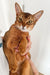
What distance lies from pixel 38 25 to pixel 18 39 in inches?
16.5

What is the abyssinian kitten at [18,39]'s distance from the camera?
0.53 m

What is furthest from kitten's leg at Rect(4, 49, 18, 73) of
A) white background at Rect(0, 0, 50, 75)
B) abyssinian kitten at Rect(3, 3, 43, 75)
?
A: white background at Rect(0, 0, 50, 75)

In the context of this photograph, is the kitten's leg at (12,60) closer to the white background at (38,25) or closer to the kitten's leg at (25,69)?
the kitten's leg at (25,69)

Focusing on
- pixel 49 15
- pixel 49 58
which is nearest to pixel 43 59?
pixel 49 58

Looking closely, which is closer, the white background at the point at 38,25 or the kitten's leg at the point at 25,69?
the kitten's leg at the point at 25,69

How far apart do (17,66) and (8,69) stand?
0.05 m

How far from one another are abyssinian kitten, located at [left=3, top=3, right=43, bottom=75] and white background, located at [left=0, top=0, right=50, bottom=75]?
12.1 inches

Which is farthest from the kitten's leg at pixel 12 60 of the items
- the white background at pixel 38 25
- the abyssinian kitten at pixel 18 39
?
the white background at pixel 38 25

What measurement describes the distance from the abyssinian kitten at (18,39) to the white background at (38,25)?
0.31 meters

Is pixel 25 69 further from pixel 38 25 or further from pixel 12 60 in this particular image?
pixel 38 25

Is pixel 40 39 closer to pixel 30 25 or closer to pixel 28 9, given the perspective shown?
pixel 28 9

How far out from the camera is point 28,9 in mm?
957

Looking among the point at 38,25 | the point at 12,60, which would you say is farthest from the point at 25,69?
the point at 38,25

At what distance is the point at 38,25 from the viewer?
0.94m
